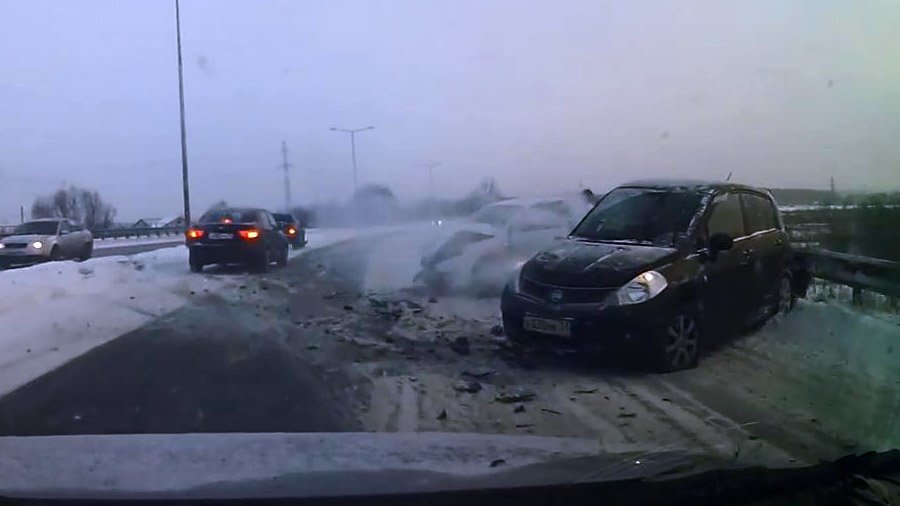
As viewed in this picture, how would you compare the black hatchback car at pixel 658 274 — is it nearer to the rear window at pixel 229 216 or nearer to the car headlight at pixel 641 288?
the car headlight at pixel 641 288

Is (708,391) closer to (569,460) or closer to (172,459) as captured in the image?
(569,460)

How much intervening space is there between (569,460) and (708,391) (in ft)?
7.57

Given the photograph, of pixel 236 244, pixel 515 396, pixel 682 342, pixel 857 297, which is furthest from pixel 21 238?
pixel 857 297

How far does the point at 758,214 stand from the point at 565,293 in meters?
2.00

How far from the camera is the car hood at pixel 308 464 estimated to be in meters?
3.52

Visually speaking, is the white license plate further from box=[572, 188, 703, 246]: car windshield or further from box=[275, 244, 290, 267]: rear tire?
box=[275, 244, 290, 267]: rear tire

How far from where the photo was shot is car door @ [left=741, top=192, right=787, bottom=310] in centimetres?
725

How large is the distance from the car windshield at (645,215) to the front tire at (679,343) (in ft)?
1.98

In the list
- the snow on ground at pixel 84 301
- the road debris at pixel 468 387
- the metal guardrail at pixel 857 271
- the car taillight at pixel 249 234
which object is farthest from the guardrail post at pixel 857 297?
the car taillight at pixel 249 234

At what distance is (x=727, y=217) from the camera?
279 inches

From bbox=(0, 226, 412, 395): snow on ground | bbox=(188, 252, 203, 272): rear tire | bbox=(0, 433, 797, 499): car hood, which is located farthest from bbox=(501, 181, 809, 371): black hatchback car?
bbox=(188, 252, 203, 272): rear tire

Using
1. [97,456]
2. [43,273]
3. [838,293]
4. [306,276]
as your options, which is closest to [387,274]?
[306,276]

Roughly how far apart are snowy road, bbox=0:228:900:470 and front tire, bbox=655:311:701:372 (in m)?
0.12

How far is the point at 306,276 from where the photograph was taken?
1102cm
